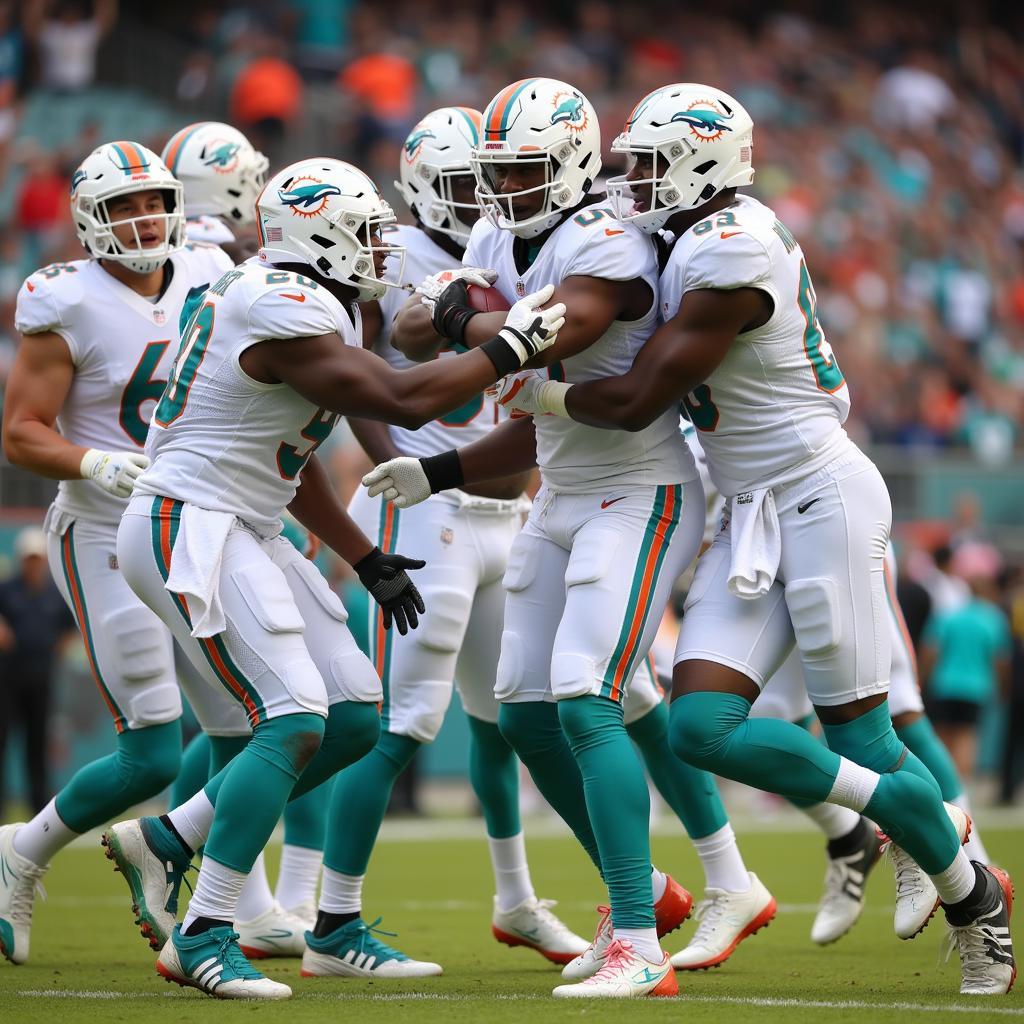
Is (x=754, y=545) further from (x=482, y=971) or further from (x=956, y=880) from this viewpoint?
(x=482, y=971)

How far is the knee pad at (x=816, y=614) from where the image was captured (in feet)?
15.9

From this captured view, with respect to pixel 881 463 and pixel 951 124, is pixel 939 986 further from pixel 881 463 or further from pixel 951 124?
pixel 951 124

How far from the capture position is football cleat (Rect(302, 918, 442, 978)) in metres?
5.38

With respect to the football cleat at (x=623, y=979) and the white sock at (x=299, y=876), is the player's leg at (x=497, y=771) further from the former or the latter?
the football cleat at (x=623, y=979)

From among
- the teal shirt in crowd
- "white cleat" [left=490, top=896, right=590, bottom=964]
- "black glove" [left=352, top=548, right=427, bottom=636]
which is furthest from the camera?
the teal shirt in crowd

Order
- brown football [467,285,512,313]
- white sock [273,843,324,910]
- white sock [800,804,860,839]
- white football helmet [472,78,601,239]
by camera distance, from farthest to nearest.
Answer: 1. white sock [800,804,860,839]
2. white sock [273,843,324,910]
3. brown football [467,285,512,313]
4. white football helmet [472,78,601,239]

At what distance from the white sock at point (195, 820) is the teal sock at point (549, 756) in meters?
0.88

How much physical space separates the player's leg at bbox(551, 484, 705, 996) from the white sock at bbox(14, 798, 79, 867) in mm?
1866

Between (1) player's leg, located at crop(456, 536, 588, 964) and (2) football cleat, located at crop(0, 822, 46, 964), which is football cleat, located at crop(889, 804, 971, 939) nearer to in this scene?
(1) player's leg, located at crop(456, 536, 588, 964)

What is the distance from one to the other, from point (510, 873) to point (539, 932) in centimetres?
21

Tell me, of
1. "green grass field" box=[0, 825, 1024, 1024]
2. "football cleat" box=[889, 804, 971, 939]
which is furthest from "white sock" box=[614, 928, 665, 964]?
"football cleat" box=[889, 804, 971, 939]

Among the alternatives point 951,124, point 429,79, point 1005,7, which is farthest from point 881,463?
point 1005,7

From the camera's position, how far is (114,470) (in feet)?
17.9

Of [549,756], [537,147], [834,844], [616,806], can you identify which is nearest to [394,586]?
[549,756]
